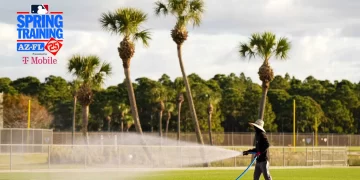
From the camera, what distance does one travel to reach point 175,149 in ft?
154

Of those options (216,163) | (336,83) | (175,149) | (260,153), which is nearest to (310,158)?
(216,163)

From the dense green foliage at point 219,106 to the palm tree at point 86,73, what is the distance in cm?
5580

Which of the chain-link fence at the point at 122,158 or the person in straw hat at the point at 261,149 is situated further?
the chain-link fence at the point at 122,158

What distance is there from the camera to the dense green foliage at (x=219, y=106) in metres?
116

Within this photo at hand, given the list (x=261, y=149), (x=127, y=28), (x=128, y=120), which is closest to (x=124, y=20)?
(x=127, y=28)

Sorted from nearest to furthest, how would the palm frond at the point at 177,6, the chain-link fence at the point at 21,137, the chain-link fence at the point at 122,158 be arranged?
the chain-link fence at the point at 122,158, the palm frond at the point at 177,6, the chain-link fence at the point at 21,137

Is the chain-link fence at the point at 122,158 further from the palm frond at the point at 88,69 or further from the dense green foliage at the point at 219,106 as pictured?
the dense green foliage at the point at 219,106

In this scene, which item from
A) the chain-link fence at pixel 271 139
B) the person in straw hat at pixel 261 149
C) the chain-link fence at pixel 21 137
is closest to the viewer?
the person in straw hat at pixel 261 149

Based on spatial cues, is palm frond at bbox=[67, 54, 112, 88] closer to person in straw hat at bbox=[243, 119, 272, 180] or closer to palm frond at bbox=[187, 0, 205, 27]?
palm frond at bbox=[187, 0, 205, 27]

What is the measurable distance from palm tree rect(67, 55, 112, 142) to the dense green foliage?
55.8 metres

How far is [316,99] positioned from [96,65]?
8492cm

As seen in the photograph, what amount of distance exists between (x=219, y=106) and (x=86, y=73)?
6923 centimetres

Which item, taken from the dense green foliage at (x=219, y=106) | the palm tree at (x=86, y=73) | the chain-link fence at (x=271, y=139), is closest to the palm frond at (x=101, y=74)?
the palm tree at (x=86, y=73)

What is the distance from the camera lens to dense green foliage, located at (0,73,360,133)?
116m
